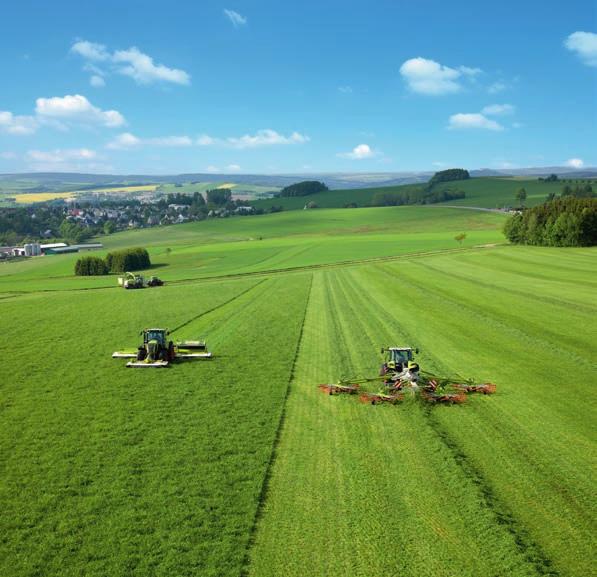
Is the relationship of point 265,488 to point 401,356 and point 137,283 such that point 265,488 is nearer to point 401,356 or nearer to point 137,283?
point 401,356

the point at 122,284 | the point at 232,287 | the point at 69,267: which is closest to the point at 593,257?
the point at 232,287

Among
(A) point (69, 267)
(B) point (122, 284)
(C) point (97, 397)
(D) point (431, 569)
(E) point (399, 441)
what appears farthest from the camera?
(A) point (69, 267)

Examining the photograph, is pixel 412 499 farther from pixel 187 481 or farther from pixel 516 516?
pixel 187 481

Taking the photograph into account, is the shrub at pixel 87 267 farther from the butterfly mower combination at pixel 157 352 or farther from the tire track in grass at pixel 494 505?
the tire track in grass at pixel 494 505

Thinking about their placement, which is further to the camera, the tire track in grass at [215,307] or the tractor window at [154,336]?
the tire track in grass at [215,307]

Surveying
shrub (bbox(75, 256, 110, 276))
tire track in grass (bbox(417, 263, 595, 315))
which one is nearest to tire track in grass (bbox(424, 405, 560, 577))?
tire track in grass (bbox(417, 263, 595, 315))

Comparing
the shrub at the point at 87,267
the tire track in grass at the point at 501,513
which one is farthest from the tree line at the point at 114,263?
the tire track in grass at the point at 501,513
